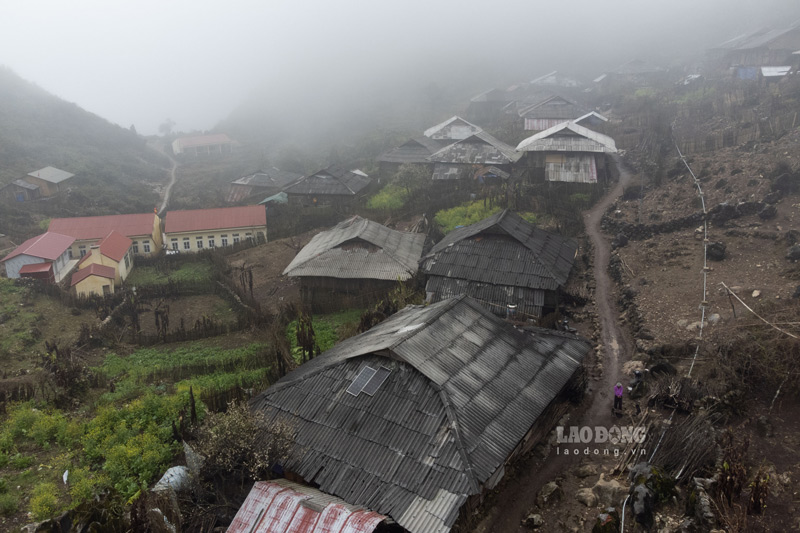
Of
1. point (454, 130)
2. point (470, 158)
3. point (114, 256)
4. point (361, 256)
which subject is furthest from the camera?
point (454, 130)

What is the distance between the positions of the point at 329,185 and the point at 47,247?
20.7 metres

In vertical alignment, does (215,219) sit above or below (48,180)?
below

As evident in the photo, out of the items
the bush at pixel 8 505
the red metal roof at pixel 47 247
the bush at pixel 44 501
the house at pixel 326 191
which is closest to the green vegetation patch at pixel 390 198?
the house at pixel 326 191

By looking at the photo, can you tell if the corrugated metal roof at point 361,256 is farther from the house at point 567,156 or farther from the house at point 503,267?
the house at point 567,156

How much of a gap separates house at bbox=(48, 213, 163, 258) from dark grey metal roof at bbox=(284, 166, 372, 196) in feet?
37.7

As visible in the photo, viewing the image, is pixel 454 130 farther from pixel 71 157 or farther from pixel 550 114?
pixel 71 157

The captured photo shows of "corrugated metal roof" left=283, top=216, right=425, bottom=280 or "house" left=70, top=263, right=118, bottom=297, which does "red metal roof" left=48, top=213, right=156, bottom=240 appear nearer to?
"house" left=70, top=263, right=118, bottom=297

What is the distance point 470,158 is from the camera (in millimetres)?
42625

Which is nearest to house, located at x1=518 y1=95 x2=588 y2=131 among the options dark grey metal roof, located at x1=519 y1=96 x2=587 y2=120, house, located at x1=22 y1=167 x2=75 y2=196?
dark grey metal roof, located at x1=519 y1=96 x2=587 y2=120

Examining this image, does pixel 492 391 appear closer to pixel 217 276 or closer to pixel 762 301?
pixel 762 301

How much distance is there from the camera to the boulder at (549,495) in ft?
40.7

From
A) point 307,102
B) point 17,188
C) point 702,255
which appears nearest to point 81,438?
point 702,255

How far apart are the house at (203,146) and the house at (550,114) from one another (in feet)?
163

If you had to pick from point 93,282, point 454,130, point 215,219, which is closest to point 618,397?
point 93,282
